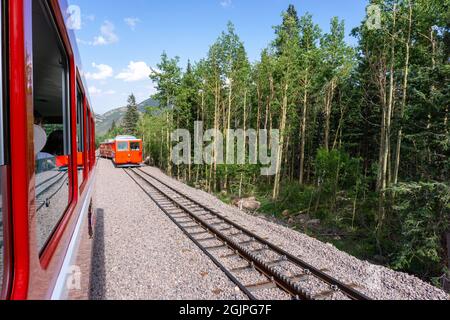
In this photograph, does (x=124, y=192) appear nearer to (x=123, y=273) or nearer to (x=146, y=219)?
(x=146, y=219)

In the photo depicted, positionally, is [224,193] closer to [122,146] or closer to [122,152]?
[122,152]

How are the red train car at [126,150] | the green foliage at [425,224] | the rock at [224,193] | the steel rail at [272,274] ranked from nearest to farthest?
the steel rail at [272,274], the green foliage at [425,224], the rock at [224,193], the red train car at [126,150]

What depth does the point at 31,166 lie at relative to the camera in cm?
136

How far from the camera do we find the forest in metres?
8.98

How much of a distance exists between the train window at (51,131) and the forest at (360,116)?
9.28m

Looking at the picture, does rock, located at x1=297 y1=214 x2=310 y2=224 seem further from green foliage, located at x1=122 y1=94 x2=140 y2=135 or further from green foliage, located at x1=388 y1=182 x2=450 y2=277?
green foliage, located at x1=122 y1=94 x2=140 y2=135

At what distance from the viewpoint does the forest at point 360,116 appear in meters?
8.98

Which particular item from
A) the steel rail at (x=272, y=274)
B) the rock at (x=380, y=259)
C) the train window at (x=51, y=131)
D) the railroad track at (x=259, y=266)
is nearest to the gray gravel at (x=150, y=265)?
the railroad track at (x=259, y=266)

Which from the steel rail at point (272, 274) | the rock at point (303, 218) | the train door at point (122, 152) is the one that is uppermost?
the train door at point (122, 152)

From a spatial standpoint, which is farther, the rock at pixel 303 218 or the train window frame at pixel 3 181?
the rock at pixel 303 218

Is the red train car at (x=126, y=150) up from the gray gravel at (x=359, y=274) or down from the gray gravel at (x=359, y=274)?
up

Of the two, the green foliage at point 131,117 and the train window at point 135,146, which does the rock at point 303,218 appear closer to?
the train window at point 135,146

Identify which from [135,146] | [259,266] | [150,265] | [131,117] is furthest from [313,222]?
[131,117]

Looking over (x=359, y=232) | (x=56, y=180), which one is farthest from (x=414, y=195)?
(x=56, y=180)
